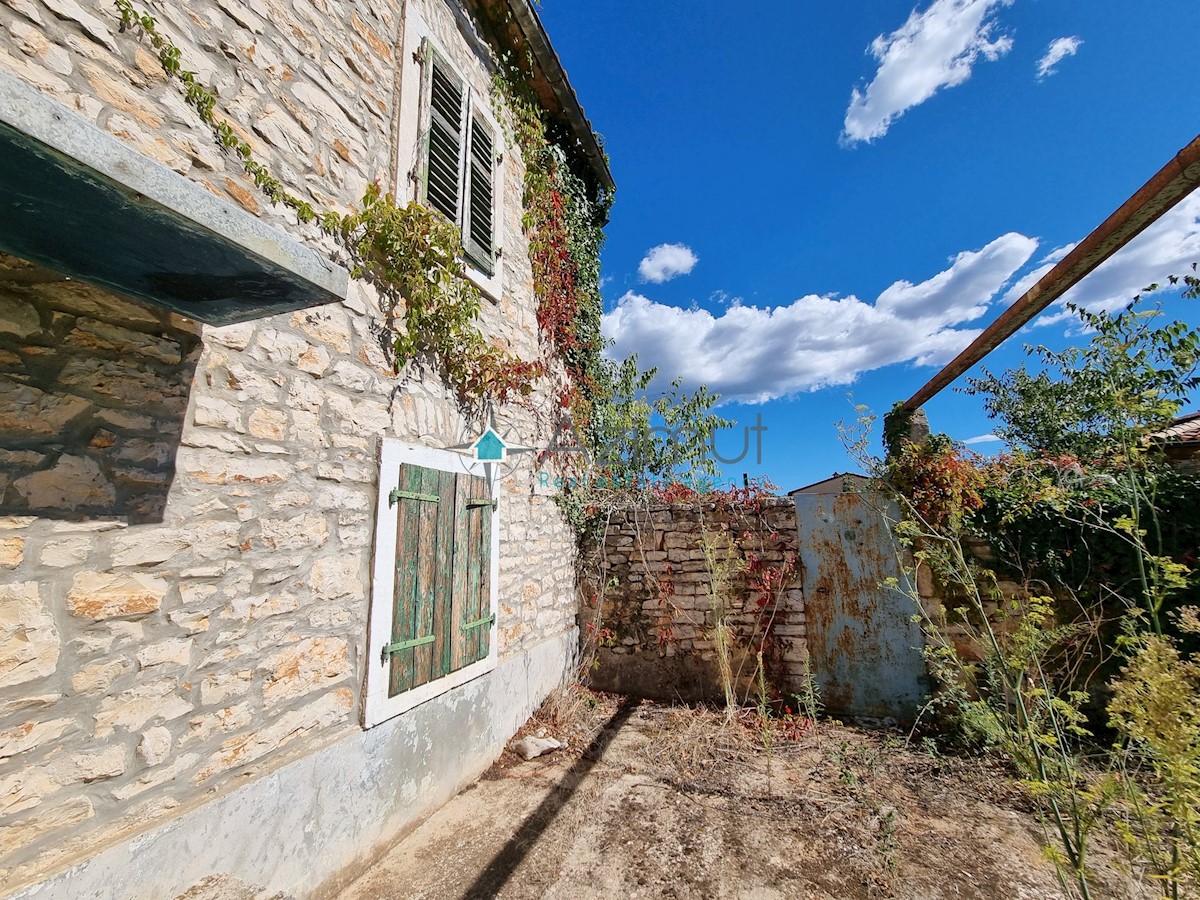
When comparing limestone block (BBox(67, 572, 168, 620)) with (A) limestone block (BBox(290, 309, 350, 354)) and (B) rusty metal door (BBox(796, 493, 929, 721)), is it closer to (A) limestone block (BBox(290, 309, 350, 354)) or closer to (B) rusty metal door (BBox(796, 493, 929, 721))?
(A) limestone block (BBox(290, 309, 350, 354))

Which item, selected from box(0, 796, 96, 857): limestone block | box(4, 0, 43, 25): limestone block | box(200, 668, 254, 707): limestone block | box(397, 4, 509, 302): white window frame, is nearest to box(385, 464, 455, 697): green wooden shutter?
box(200, 668, 254, 707): limestone block

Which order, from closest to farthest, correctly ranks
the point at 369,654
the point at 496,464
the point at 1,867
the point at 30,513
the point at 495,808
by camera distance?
1. the point at 1,867
2. the point at 30,513
3. the point at 369,654
4. the point at 495,808
5. the point at 496,464

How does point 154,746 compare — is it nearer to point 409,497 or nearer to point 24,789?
point 24,789

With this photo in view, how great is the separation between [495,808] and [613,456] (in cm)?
415

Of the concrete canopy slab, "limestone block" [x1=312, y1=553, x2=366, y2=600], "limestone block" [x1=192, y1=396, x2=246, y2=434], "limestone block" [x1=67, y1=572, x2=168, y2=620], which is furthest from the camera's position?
"limestone block" [x1=312, y1=553, x2=366, y2=600]

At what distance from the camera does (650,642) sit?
5492 mm

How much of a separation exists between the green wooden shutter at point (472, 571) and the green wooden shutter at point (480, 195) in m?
1.89

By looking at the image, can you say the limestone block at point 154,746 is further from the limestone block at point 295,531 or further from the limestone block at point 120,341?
the limestone block at point 120,341

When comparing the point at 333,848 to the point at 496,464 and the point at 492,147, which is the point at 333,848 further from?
the point at 492,147

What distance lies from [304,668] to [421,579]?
86cm

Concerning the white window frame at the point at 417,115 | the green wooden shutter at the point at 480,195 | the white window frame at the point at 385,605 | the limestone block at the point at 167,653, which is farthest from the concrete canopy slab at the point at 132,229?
the green wooden shutter at the point at 480,195

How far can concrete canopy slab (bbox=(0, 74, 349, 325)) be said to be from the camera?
1.16 m

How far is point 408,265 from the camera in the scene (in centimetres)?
323

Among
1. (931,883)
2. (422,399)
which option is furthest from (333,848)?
(931,883)
